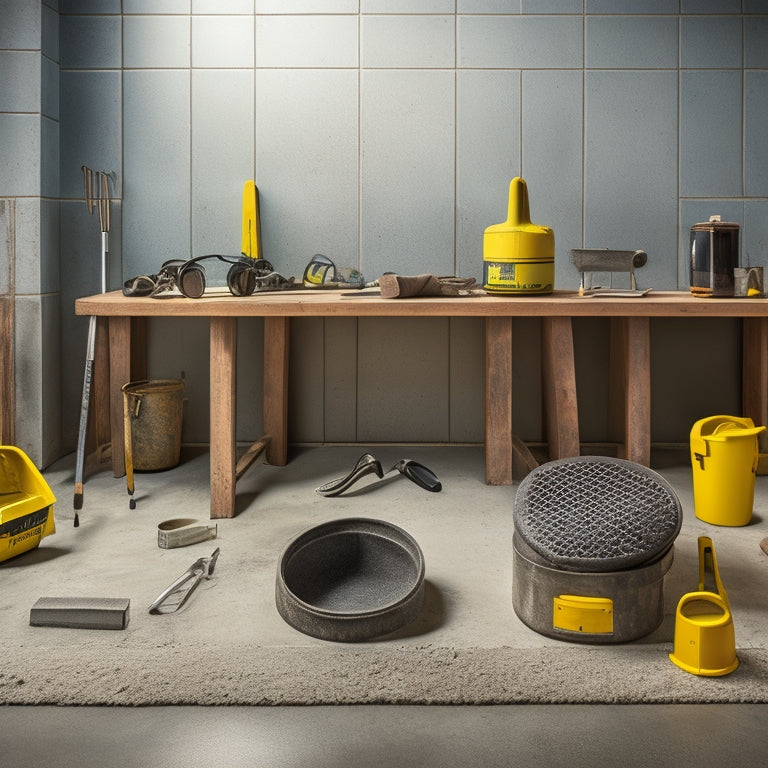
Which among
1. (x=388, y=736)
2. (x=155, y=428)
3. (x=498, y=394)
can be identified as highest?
(x=498, y=394)

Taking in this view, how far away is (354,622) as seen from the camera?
1.83 m

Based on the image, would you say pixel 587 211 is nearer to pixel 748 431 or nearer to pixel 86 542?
pixel 748 431

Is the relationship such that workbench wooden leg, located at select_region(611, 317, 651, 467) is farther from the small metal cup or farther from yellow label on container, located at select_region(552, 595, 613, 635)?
yellow label on container, located at select_region(552, 595, 613, 635)

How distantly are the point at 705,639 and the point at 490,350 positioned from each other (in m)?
1.50

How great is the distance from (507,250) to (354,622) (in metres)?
1.54

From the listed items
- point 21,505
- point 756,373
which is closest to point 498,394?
point 756,373

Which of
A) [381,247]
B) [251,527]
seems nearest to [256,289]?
[381,247]

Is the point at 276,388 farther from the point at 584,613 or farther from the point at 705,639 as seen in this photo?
the point at 705,639

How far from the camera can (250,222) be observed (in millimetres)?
3445

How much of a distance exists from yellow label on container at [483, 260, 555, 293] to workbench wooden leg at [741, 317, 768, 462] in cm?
106

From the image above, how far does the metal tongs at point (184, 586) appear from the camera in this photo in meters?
2.00

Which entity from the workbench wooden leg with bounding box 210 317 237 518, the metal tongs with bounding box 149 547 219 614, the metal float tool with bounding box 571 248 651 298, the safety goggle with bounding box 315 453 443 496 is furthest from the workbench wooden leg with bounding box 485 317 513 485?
the metal tongs with bounding box 149 547 219 614

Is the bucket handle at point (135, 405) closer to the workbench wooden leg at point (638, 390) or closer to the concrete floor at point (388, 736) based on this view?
the concrete floor at point (388, 736)

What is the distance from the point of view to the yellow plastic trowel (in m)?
3.44
